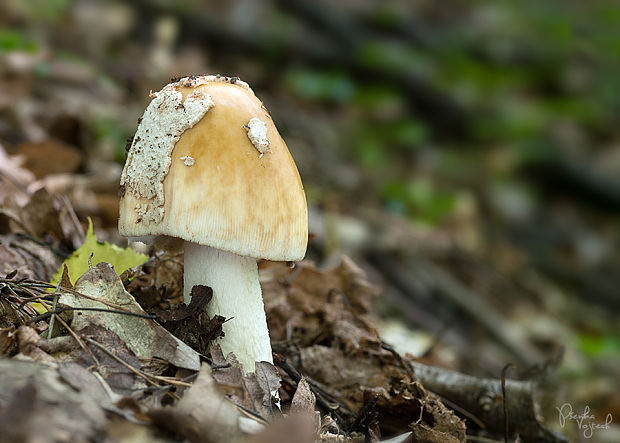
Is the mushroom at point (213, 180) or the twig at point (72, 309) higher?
the mushroom at point (213, 180)

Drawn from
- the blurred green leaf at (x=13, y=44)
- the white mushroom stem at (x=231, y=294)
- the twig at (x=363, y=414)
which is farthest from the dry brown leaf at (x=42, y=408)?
the blurred green leaf at (x=13, y=44)

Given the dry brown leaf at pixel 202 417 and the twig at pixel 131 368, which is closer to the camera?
the dry brown leaf at pixel 202 417

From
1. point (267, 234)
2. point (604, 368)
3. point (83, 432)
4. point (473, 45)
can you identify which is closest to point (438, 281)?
point (604, 368)

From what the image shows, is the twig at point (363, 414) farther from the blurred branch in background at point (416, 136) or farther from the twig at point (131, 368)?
the blurred branch in background at point (416, 136)

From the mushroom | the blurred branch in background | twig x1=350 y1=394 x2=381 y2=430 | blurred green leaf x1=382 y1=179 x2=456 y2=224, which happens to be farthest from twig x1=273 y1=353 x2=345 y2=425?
blurred green leaf x1=382 y1=179 x2=456 y2=224

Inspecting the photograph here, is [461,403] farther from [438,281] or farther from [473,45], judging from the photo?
[473,45]

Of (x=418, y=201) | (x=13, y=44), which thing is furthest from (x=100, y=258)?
(x=418, y=201)

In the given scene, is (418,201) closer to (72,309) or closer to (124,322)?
(124,322)
